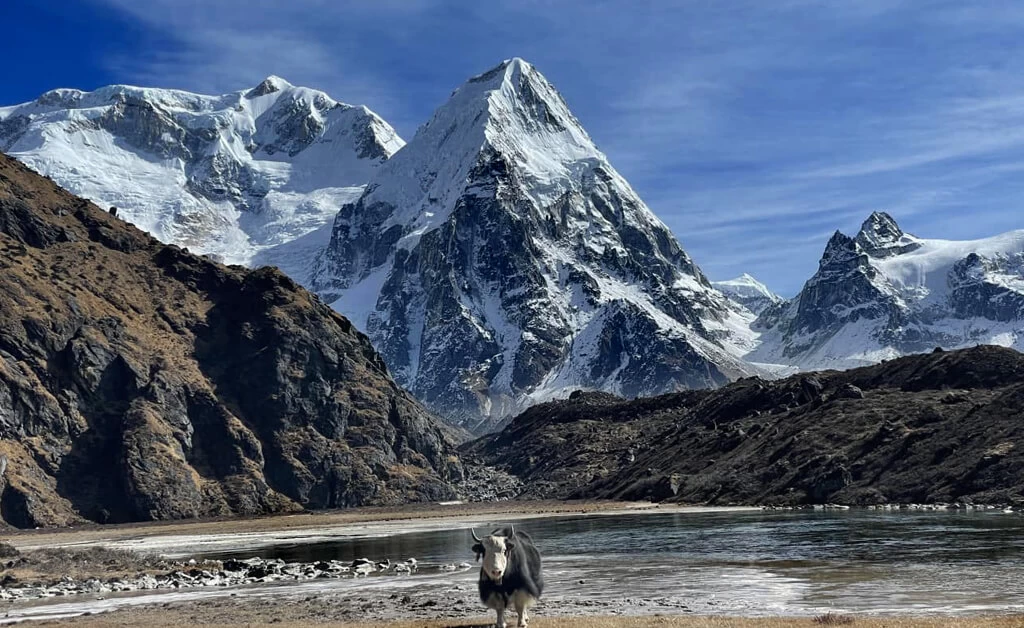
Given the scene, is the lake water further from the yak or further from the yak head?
the yak head

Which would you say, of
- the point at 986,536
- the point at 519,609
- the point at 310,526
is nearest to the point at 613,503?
the point at 310,526

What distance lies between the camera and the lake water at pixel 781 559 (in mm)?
44812

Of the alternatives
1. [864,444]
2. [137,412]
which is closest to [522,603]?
[864,444]

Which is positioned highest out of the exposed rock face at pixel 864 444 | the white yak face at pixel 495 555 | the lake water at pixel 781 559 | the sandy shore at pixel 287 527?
the exposed rock face at pixel 864 444

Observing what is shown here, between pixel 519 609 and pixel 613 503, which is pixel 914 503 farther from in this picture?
pixel 519 609

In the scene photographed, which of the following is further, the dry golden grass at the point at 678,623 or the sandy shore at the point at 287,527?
the sandy shore at the point at 287,527

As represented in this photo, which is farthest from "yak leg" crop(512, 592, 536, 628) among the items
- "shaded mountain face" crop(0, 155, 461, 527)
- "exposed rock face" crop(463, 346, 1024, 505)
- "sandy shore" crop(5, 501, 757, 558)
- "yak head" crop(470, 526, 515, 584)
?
"shaded mountain face" crop(0, 155, 461, 527)

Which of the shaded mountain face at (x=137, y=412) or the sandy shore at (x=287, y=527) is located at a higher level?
the shaded mountain face at (x=137, y=412)

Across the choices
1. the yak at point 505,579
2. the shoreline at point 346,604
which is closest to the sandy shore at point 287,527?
the shoreline at point 346,604

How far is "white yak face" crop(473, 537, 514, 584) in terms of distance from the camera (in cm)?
3581

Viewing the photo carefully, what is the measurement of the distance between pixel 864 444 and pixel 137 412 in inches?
4199

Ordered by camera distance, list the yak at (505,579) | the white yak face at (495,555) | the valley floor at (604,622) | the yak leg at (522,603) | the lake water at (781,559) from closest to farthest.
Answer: the valley floor at (604,622), the white yak face at (495,555), the yak at (505,579), the yak leg at (522,603), the lake water at (781,559)

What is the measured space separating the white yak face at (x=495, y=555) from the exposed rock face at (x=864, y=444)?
75.3m

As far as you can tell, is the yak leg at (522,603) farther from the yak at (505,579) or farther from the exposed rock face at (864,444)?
the exposed rock face at (864,444)
